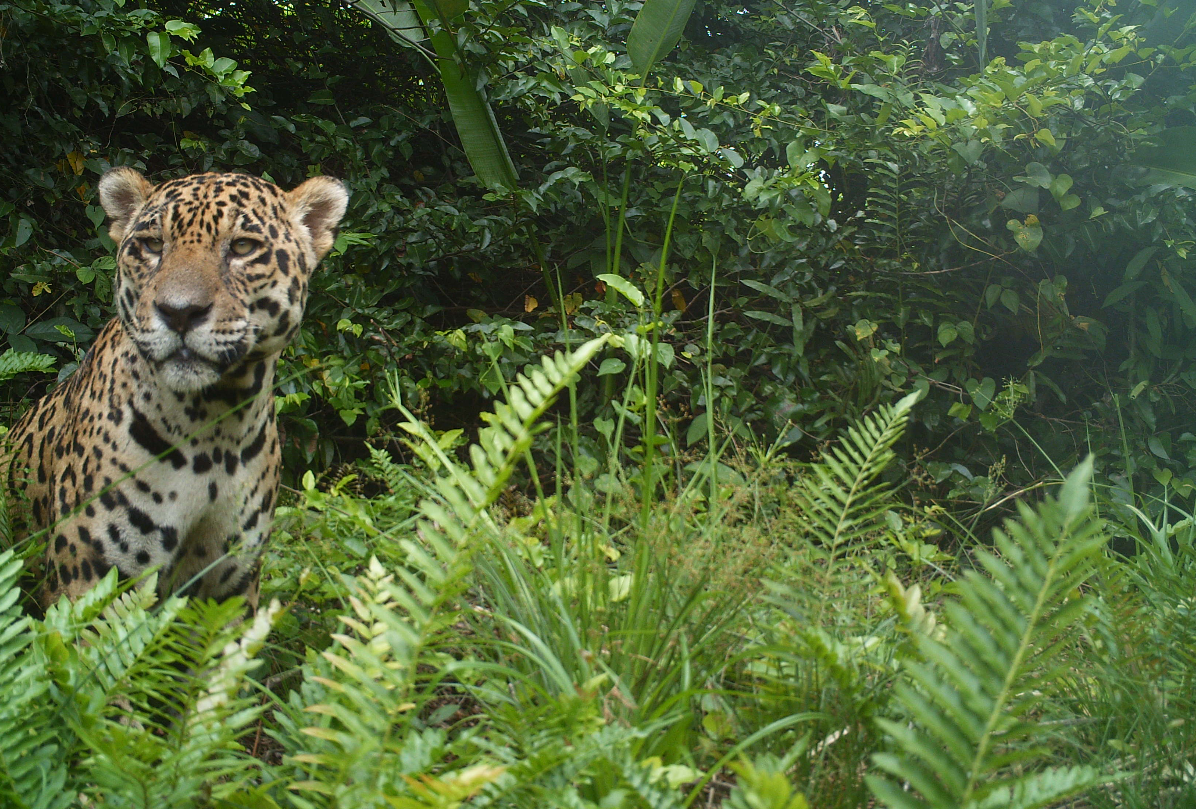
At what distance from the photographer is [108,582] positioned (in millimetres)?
1719

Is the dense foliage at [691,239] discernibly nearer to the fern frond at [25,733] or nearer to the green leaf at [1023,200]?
the green leaf at [1023,200]

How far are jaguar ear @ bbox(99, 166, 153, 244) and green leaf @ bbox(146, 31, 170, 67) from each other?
49.2 inches

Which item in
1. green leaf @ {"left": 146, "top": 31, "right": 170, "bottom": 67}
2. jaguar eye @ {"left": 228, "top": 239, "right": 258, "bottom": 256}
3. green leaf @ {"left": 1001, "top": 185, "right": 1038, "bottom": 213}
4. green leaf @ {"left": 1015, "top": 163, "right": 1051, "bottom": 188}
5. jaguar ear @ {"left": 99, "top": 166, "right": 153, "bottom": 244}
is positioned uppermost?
green leaf @ {"left": 146, "top": 31, "right": 170, "bottom": 67}

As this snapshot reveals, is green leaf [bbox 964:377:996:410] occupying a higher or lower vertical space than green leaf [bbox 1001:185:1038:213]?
lower

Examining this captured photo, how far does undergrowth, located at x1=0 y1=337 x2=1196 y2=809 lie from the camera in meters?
1.00

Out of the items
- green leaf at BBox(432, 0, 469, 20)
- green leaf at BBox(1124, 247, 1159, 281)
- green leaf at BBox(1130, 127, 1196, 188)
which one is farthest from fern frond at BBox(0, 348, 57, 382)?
green leaf at BBox(1130, 127, 1196, 188)

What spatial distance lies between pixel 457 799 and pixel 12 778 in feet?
2.48

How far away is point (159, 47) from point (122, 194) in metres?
1.33

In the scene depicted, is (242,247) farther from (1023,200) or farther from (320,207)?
(1023,200)

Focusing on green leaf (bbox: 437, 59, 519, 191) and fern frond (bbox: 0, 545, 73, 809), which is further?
green leaf (bbox: 437, 59, 519, 191)

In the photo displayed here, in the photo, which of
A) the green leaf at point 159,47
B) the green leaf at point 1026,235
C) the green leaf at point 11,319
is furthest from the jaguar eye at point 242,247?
the green leaf at point 1026,235

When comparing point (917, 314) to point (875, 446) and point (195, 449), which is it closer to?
point (875, 446)

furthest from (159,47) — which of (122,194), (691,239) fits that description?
(691,239)

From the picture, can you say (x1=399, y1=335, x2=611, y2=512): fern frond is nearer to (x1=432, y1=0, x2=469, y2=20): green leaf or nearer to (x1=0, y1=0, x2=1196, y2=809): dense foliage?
(x1=0, y1=0, x2=1196, y2=809): dense foliage
